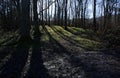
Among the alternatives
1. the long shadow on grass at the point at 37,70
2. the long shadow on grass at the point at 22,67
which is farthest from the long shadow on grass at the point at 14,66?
the long shadow on grass at the point at 37,70

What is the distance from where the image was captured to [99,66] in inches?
381

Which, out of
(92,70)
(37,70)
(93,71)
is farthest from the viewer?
(37,70)

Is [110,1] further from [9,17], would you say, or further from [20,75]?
[20,75]

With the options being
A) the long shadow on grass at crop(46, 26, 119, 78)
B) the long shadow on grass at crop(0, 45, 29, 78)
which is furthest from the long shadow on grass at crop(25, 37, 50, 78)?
the long shadow on grass at crop(46, 26, 119, 78)

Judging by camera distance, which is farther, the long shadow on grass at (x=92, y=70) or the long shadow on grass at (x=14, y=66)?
the long shadow on grass at (x=14, y=66)

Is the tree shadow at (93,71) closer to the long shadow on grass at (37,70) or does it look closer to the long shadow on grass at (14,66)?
the long shadow on grass at (37,70)

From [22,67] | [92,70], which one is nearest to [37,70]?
[22,67]

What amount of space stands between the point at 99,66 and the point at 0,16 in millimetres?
33583

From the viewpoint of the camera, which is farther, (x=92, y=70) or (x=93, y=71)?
(x=92, y=70)

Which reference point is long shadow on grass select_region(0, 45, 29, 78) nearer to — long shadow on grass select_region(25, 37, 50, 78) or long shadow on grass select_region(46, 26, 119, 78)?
long shadow on grass select_region(25, 37, 50, 78)

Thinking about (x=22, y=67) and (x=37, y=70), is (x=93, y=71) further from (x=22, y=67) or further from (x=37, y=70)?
Result: (x=22, y=67)

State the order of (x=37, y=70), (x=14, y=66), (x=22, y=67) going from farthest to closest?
(x=14, y=66)
(x=22, y=67)
(x=37, y=70)

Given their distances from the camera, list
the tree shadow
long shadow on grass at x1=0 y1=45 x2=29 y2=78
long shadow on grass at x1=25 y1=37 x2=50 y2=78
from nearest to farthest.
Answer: the tree shadow → long shadow on grass at x1=25 y1=37 x2=50 y2=78 → long shadow on grass at x1=0 y1=45 x2=29 y2=78

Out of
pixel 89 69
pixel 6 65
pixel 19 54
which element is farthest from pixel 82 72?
pixel 19 54
